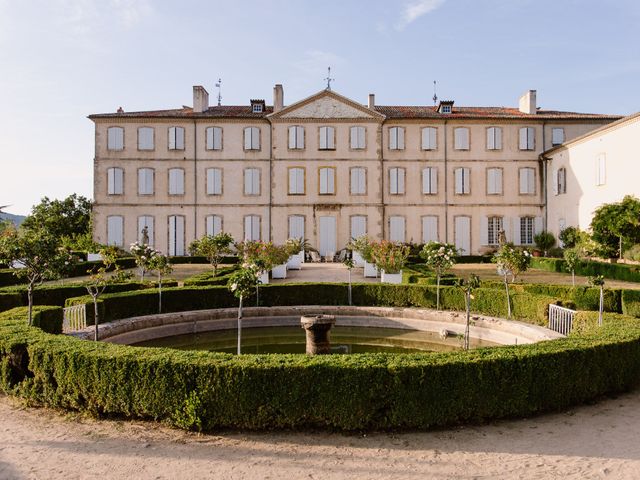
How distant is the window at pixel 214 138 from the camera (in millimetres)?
24359

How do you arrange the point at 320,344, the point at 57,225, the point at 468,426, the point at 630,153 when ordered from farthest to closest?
the point at 57,225 → the point at 630,153 → the point at 320,344 → the point at 468,426

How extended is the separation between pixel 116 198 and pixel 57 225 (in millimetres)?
12955

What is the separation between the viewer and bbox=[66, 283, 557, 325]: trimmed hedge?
9.56m

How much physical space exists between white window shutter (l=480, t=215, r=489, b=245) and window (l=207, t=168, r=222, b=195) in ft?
44.2

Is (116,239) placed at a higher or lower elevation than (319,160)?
lower

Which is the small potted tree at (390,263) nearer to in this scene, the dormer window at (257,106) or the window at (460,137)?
the window at (460,137)

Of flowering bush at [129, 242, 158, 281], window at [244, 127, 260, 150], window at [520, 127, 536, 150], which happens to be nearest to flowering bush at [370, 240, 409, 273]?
flowering bush at [129, 242, 158, 281]

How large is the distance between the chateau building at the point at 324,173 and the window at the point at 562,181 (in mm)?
1351

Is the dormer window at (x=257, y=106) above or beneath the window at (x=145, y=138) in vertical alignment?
above

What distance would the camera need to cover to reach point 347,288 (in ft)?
38.8

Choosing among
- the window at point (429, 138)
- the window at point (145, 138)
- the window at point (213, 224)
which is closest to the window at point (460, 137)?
the window at point (429, 138)

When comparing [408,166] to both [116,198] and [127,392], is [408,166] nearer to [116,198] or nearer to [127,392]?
[116,198]

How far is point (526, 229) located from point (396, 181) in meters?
7.16

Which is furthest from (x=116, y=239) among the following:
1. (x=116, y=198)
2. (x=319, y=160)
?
(x=319, y=160)
